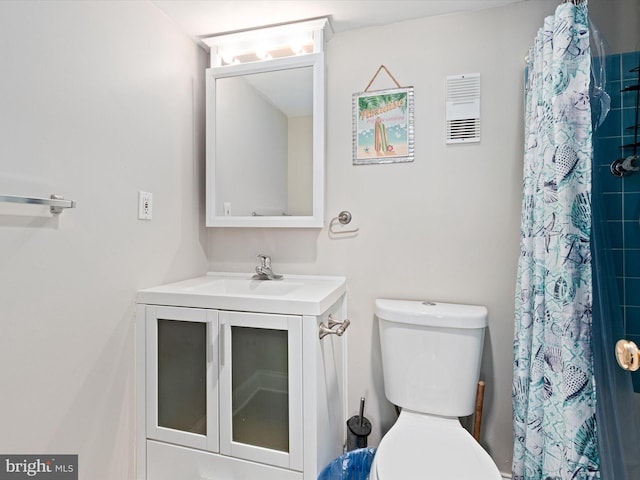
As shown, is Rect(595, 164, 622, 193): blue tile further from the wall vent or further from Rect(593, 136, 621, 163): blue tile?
the wall vent

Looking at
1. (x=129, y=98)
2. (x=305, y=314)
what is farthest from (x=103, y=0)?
(x=305, y=314)

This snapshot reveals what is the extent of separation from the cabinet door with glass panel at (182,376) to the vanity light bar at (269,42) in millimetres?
1325

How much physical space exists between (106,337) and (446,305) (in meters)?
1.39

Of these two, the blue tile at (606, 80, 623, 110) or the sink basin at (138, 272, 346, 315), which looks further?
the sink basin at (138, 272, 346, 315)

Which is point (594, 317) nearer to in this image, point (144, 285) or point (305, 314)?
point (305, 314)

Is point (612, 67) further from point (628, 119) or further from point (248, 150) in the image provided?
point (248, 150)

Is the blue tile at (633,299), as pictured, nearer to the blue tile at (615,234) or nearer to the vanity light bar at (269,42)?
the blue tile at (615,234)

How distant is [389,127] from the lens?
1615 millimetres

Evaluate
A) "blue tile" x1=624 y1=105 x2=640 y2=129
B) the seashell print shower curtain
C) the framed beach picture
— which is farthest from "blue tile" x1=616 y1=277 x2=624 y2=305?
the framed beach picture

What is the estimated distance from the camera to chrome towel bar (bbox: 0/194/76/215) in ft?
2.89

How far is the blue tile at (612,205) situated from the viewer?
1.03m

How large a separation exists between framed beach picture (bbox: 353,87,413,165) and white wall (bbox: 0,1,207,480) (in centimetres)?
91

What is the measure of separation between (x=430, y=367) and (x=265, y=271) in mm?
869

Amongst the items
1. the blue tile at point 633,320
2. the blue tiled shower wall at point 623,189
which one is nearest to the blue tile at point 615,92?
the blue tiled shower wall at point 623,189
